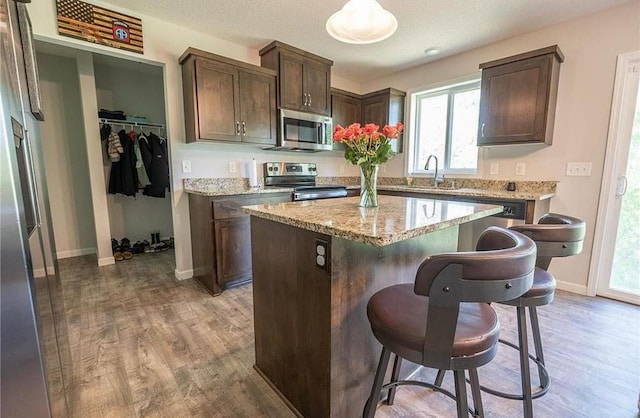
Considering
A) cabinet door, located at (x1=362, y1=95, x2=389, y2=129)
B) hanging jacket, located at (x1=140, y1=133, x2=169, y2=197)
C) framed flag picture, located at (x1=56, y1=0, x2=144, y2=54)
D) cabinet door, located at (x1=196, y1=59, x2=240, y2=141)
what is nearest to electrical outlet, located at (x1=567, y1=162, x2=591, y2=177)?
cabinet door, located at (x1=362, y1=95, x2=389, y2=129)

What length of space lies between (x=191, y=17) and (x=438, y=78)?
279 centimetres

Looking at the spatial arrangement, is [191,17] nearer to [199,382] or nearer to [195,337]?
[195,337]

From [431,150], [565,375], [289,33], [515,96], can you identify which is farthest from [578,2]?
[565,375]

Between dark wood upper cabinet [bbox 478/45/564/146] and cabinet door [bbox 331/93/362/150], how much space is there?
1.66m

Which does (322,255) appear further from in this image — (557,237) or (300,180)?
(300,180)

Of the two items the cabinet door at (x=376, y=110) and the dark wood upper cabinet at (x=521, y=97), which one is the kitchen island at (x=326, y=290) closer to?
the dark wood upper cabinet at (x=521, y=97)

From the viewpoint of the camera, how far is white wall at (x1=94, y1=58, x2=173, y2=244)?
3.76 m

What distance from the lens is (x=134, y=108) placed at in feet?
13.1

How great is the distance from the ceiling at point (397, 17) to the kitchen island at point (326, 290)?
196cm

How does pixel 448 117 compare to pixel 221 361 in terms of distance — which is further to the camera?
pixel 448 117

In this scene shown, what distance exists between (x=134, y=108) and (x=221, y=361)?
3799 mm

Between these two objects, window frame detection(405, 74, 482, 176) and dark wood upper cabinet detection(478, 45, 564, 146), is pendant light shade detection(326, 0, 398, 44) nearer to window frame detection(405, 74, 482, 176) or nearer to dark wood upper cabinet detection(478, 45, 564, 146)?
dark wood upper cabinet detection(478, 45, 564, 146)

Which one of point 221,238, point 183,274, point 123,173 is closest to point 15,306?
point 221,238

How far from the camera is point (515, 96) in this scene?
2.70m
